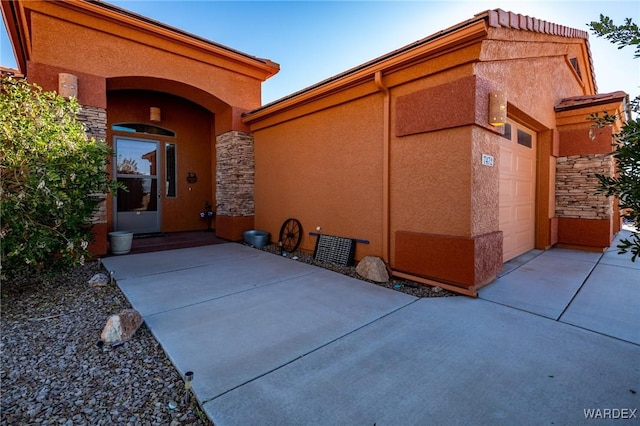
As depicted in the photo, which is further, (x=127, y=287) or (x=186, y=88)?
(x=186, y=88)

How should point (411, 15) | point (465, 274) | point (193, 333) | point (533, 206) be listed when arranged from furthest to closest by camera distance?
point (533, 206)
point (411, 15)
point (465, 274)
point (193, 333)

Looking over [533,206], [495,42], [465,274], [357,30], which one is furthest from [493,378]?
[357,30]

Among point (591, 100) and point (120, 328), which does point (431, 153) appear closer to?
point (120, 328)

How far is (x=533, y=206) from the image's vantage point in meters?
6.42

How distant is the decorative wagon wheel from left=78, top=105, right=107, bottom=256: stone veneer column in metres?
3.51

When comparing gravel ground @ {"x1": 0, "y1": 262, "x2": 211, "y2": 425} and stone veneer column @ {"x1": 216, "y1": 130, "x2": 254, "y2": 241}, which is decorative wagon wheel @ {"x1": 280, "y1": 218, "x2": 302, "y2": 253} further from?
gravel ground @ {"x1": 0, "y1": 262, "x2": 211, "y2": 425}

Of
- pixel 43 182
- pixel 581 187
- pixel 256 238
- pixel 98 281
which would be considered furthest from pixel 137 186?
pixel 581 187

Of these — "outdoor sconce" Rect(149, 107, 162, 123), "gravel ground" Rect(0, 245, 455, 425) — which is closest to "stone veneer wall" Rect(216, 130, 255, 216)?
"outdoor sconce" Rect(149, 107, 162, 123)

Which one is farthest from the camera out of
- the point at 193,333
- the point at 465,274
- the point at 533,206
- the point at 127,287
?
the point at 533,206

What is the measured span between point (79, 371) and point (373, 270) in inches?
138

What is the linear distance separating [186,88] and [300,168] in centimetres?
337

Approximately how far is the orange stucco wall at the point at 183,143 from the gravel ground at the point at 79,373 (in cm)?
562

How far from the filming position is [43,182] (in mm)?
3334

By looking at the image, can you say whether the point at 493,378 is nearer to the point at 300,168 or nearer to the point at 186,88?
the point at 300,168
